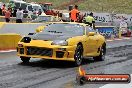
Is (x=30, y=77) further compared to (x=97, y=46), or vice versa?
(x=97, y=46)

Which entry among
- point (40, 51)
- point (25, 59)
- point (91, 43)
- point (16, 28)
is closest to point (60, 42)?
point (40, 51)

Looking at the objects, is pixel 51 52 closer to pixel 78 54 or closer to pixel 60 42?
pixel 60 42

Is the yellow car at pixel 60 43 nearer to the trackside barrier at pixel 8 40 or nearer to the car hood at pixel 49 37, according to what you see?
the car hood at pixel 49 37

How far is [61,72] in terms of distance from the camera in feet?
37.0

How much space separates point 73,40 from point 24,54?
1.47 meters

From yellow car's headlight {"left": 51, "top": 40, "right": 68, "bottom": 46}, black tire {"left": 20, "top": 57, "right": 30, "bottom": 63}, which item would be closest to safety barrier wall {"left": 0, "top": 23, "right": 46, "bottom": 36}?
black tire {"left": 20, "top": 57, "right": 30, "bottom": 63}

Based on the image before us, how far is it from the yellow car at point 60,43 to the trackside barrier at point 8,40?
14.0 feet

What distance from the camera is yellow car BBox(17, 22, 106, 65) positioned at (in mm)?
12109

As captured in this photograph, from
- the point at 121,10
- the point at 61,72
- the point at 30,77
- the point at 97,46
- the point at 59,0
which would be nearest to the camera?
the point at 30,77

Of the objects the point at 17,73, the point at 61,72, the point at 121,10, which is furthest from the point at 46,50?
the point at 121,10

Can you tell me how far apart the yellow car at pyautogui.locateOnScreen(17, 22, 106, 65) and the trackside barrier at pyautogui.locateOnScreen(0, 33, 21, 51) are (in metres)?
4.27

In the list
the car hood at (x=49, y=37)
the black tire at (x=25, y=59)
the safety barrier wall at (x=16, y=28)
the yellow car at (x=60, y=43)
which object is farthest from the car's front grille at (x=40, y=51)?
the safety barrier wall at (x=16, y=28)

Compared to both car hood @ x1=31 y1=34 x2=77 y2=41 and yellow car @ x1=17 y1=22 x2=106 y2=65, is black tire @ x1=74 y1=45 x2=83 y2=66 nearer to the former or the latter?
yellow car @ x1=17 y1=22 x2=106 y2=65

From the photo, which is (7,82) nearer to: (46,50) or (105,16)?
(46,50)
